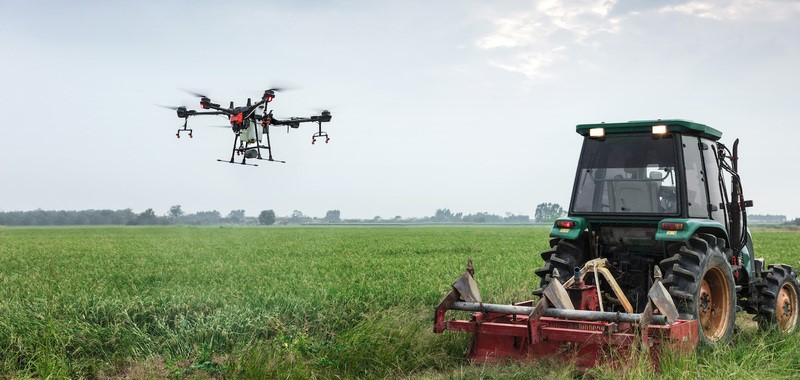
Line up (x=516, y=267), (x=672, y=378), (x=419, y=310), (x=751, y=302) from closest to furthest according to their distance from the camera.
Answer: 1. (x=672, y=378)
2. (x=751, y=302)
3. (x=419, y=310)
4. (x=516, y=267)

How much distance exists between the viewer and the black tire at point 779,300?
9133 millimetres

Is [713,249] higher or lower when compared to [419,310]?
higher

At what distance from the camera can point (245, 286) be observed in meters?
13.0

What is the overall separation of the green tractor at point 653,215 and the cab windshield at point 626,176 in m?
0.01

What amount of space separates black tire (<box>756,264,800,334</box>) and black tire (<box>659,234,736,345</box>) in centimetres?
143

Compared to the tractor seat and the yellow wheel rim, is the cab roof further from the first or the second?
the yellow wheel rim

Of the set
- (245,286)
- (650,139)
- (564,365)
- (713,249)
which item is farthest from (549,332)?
(245,286)

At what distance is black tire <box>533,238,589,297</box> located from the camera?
26.6ft

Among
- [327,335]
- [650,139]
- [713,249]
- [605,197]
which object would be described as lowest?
[327,335]

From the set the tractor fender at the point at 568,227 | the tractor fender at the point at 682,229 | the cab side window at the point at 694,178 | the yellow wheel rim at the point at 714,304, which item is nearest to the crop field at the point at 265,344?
the yellow wheel rim at the point at 714,304

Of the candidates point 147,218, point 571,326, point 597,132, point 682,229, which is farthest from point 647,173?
point 147,218

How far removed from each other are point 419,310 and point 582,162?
160 inches

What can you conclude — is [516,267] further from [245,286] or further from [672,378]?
[672,378]

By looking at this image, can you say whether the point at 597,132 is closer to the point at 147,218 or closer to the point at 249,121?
the point at 249,121
